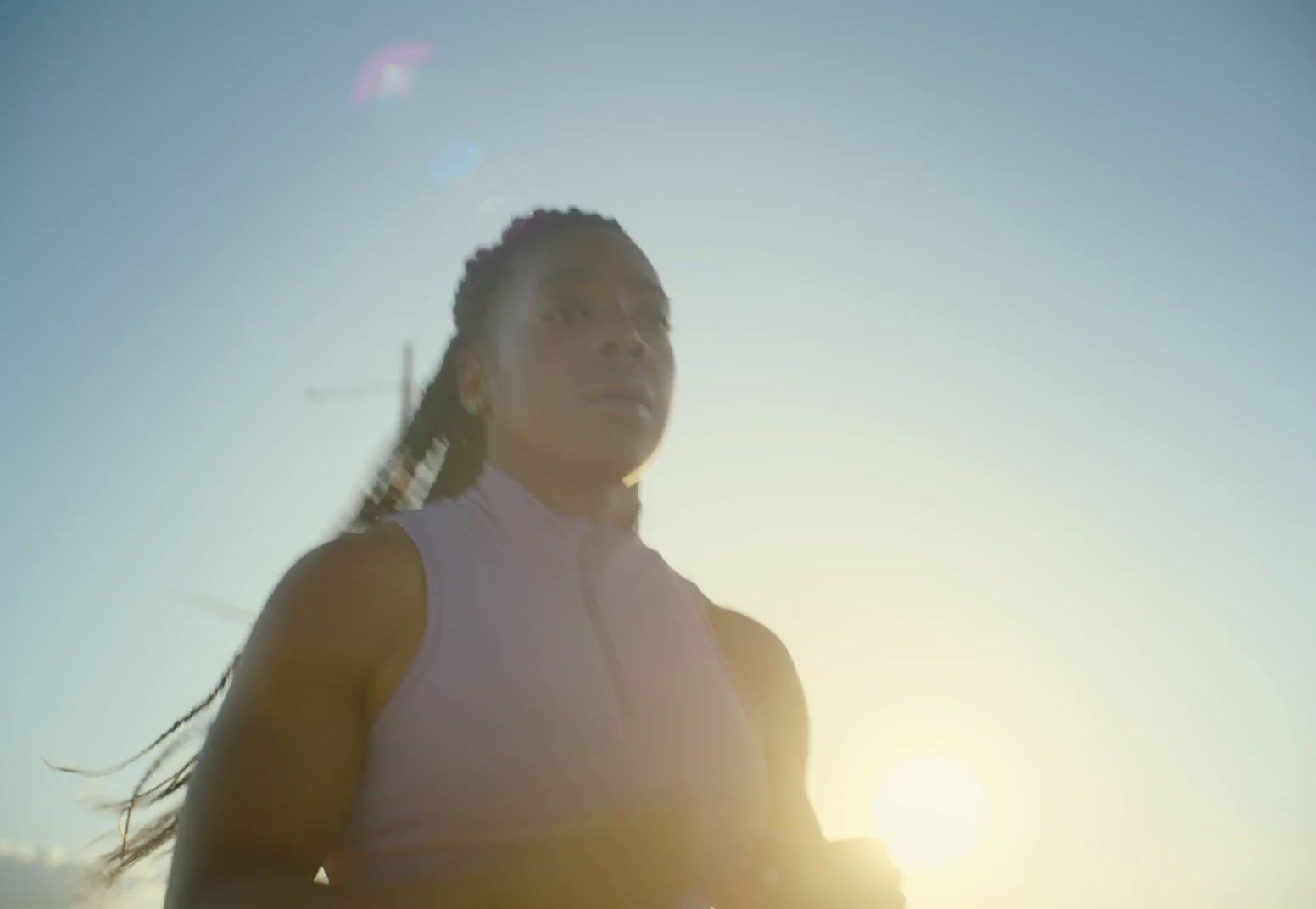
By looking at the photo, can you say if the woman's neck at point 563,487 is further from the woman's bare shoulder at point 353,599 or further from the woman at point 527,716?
the woman's bare shoulder at point 353,599

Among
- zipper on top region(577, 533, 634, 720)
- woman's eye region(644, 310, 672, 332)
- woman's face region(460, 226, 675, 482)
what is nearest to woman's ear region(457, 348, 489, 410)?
woman's face region(460, 226, 675, 482)

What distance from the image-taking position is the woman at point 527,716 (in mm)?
1680

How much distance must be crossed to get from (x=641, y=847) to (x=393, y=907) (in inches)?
16.4

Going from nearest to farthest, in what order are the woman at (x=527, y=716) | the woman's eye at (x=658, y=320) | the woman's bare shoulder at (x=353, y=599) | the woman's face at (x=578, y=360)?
the woman at (x=527, y=716) < the woman's bare shoulder at (x=353, y=599) < the woman's face at (x=578, y=360) < the woman's eye at (x=658, y=320)

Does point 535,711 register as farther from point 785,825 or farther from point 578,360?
point 578,360

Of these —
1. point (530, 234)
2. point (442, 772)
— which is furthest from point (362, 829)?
point (530, 234)

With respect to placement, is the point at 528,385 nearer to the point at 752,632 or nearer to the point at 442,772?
the point at 752,632

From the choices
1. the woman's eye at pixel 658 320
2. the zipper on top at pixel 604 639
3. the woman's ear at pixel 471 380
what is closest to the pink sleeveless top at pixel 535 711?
the zipper on top at pixel 604 639

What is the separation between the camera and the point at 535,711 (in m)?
1.98

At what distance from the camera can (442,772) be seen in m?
1.88

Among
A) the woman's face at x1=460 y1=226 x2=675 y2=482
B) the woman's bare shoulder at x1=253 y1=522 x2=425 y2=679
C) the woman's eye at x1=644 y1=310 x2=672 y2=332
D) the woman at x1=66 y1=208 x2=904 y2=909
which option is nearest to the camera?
the woman at x1=66 y1=208 x2=904 y2=909

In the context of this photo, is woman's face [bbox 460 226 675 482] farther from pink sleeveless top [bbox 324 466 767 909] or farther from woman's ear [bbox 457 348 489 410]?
pink sleeveless top [bbox 324 466 767 909]

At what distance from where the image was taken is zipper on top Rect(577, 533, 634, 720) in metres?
2.14

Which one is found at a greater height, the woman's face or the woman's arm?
the woman's face
